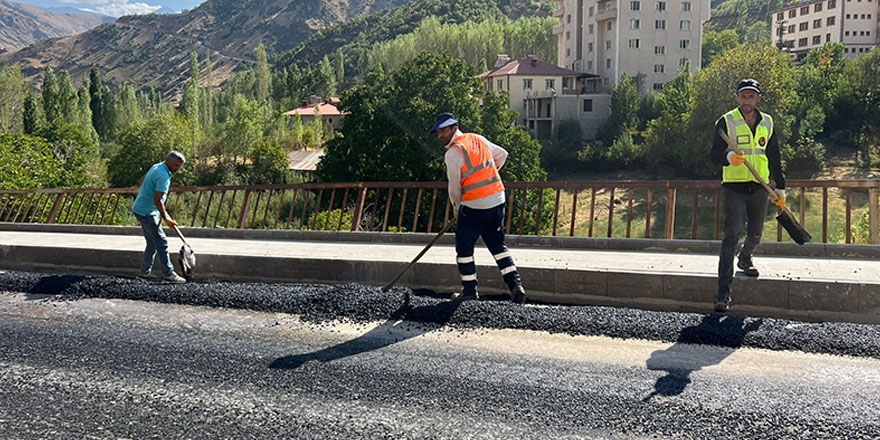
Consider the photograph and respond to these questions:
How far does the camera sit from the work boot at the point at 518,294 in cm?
659

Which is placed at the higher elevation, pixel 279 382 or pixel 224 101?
pixel 224 101

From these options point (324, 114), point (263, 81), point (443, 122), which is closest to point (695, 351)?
point (443, 122)

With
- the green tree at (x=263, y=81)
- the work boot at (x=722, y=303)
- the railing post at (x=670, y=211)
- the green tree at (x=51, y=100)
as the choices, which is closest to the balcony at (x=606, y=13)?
the green tree at (x=263, y=81)

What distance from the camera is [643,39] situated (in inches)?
2768

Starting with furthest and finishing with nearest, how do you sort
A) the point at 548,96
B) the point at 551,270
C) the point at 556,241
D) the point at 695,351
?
the point at 548,96 < the point at 556,241 < the point at 551,270 < the point at 695,351

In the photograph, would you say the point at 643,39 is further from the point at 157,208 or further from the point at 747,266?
the point at 747,266

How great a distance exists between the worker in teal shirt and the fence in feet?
8.71

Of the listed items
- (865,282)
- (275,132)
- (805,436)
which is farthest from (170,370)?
(275,132)

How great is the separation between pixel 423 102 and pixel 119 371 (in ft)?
96.3

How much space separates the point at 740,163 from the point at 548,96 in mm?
60853

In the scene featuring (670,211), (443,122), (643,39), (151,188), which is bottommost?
(670,211)

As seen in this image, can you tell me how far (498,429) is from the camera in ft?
12.8

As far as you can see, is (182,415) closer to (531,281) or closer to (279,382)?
(279,382)

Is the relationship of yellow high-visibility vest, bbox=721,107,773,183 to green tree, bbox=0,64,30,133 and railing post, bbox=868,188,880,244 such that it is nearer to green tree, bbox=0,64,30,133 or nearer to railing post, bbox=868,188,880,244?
railing post, bbox=868,188,880,244
